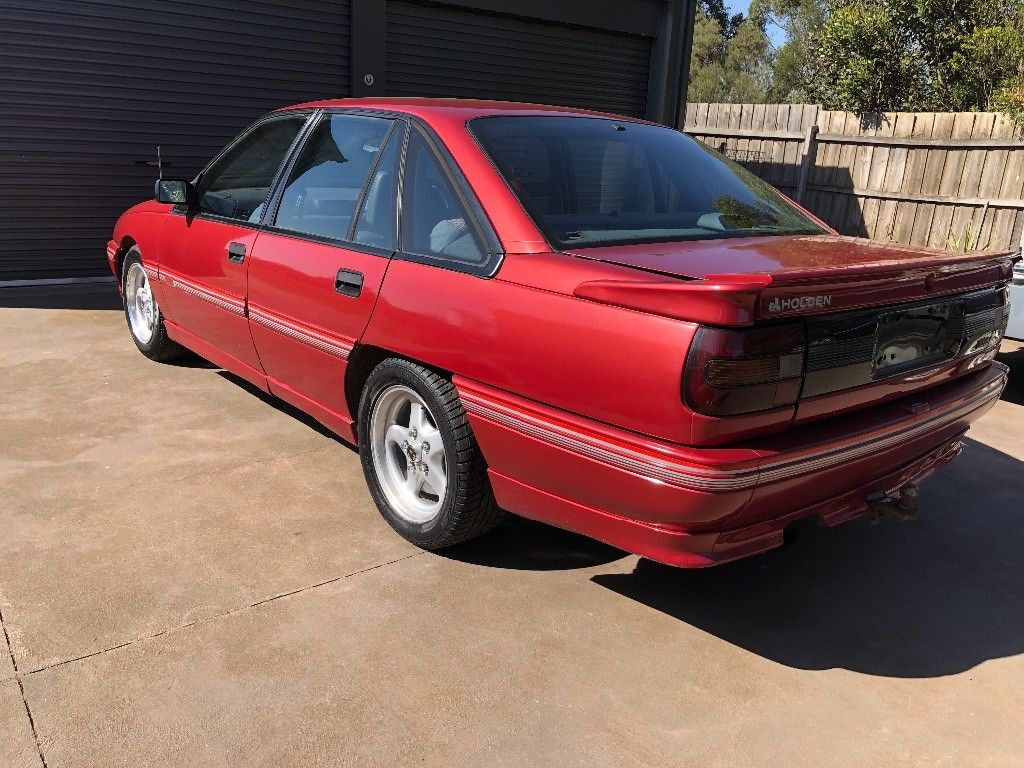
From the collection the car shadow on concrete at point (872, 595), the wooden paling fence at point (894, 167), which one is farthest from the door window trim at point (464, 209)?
the wooden paling fence at point (894, 167)

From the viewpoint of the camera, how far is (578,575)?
3.05m

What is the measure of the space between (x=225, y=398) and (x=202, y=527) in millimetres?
1662

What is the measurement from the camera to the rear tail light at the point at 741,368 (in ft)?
6.99

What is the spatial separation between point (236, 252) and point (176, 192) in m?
0.78

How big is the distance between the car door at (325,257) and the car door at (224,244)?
0.16 meters

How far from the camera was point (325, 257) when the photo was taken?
11.1 feet

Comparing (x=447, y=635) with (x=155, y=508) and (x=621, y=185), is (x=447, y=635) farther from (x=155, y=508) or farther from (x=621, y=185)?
(x=621, y=185)

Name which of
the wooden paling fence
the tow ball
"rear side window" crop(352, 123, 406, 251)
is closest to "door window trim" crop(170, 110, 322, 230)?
"rear side window" crop(352, 123, 406, 251)

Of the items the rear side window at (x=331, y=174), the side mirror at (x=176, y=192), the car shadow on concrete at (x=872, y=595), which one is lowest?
the car shadow on concrete at (x=872, y=595)

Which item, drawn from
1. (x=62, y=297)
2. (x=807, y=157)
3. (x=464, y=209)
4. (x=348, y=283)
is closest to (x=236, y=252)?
(x=348, y=283)

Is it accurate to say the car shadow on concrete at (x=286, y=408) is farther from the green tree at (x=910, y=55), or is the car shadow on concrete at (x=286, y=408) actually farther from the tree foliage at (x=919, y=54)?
the green tree at (x=910, y=55)

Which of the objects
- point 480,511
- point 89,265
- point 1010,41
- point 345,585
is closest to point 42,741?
point 345,585

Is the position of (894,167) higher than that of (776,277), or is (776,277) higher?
(894,167)

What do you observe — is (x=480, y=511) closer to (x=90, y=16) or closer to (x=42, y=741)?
(x=42, y=741)
